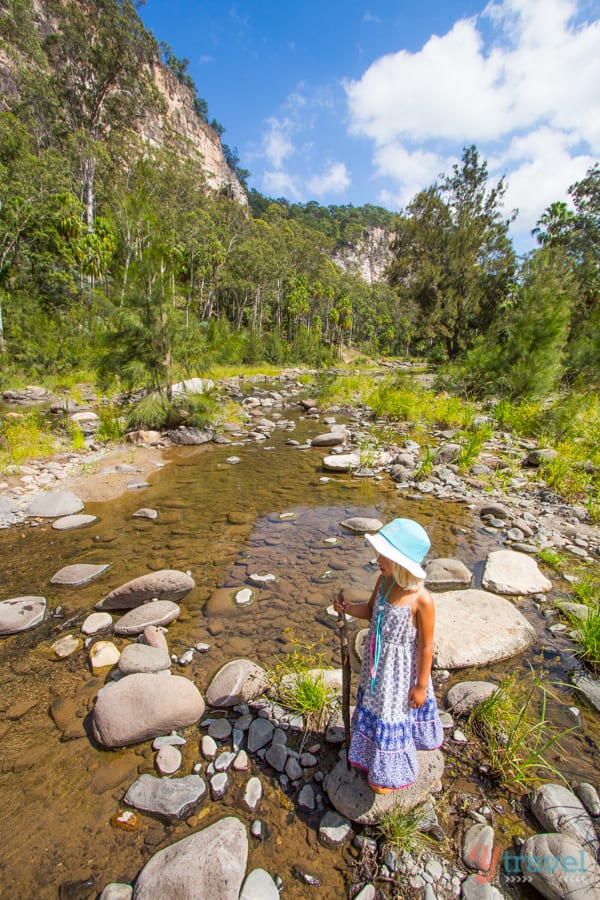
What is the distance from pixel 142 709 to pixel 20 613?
201 cm

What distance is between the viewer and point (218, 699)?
9.79ft

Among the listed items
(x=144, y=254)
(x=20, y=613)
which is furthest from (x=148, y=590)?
(x=144, y=254)

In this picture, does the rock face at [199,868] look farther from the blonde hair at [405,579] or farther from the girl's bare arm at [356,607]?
the blonde hair at [405,579]

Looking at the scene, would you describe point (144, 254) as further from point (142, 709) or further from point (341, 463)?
point (142, 709)

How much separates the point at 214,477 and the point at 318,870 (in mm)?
6822

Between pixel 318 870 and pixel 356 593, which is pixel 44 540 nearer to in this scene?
pixel 356 593

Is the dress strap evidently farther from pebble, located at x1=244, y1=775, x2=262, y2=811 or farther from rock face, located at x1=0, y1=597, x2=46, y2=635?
rock face, located at x1=0, y1=597, x2=46, y2=635

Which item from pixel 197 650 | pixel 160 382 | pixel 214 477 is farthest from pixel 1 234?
pixel 197 650

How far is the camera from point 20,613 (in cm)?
383

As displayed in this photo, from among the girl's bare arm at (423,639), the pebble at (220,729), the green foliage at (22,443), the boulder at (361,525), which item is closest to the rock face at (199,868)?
the pebble at (220,729)

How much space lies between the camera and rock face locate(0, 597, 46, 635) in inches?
146

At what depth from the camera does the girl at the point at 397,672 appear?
200 cm

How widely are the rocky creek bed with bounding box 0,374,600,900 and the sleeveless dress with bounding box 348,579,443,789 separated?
271 millimetres

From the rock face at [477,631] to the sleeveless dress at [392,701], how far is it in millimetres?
1280
